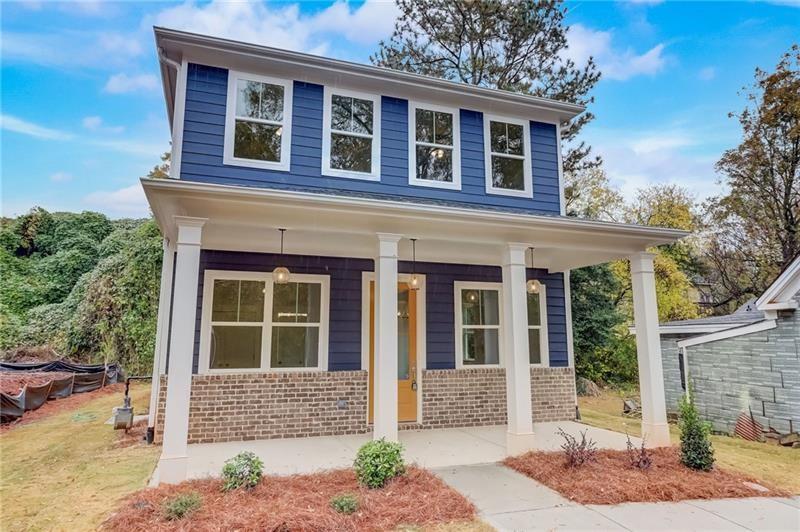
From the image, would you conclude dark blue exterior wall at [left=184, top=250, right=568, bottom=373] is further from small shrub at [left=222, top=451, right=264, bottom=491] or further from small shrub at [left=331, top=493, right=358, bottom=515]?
small shrub at [left=331, top=493, right=358, bottom=515]

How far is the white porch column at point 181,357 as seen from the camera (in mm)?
4211

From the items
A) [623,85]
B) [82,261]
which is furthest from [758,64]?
[82,261]

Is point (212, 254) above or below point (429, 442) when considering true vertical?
above

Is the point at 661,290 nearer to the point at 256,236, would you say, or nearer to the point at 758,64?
the point at 758,64

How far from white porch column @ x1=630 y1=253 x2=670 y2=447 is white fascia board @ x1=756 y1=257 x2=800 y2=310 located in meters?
2.75

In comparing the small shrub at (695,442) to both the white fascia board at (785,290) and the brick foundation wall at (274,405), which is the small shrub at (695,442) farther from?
the brick foundation wall at (274,405)

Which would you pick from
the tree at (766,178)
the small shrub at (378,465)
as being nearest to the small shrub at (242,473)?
the small shrub at (378,465)

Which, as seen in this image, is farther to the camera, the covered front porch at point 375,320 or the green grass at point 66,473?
the covered front porch at point 375,320

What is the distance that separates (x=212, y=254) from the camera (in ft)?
21.3

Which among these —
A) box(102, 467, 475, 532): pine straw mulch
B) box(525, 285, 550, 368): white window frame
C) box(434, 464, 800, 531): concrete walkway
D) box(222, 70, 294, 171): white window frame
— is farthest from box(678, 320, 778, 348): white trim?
box(222, 70, 294, 171): white window frame

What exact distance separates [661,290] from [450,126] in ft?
39.9

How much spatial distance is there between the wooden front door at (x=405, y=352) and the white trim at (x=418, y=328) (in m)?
0.06

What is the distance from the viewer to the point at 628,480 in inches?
175

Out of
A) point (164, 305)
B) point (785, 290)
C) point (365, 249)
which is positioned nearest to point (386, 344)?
point (365, 249)
